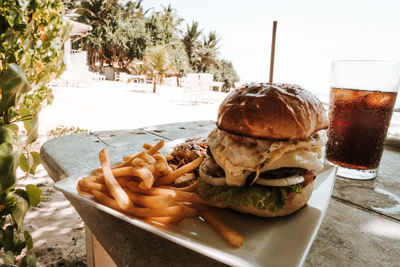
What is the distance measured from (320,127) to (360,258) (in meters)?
0.69

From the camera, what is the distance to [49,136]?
4902 millimetres

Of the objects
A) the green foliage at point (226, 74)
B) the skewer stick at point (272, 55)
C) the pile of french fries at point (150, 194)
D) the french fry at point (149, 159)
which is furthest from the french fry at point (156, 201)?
the green foliage at point (226, 74)

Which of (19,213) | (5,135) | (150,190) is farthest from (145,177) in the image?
(5,135)

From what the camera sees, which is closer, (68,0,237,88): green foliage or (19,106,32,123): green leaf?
(19,106,32,123): green leaf

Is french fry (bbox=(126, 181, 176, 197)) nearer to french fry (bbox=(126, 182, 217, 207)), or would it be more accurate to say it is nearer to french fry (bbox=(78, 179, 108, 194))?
french fry (bbox=(126, 182, 217, 207))

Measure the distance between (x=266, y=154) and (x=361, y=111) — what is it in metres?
0.85

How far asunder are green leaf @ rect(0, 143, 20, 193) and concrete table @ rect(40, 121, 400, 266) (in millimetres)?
562

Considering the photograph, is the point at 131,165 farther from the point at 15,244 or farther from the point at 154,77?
the point at 154,77

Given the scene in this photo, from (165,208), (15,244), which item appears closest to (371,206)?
(165,208)

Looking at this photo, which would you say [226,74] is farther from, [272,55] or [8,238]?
[8,238]

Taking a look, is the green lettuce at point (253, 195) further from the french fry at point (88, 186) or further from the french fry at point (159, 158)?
the french fry at point (88, 186)

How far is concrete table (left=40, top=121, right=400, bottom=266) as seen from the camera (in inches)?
36.7

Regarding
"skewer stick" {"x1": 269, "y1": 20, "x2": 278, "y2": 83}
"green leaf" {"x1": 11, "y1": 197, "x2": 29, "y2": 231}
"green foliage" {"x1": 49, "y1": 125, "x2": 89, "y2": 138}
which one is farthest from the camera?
"green foliage" {"x1": 49, "y1": 125, "x2": 89, "y2": 138}

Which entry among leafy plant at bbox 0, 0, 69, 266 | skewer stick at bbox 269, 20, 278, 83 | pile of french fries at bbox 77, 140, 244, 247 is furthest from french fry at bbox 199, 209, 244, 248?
skewer stick at bbox 269, 20, 278, 83
